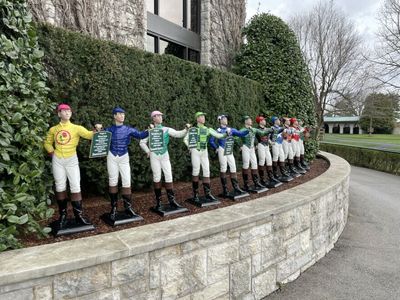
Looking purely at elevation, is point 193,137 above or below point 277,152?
above

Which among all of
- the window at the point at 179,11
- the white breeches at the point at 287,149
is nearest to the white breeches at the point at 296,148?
the white breeches at the point at 287,149

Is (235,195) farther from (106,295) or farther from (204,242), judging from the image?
(106,295)

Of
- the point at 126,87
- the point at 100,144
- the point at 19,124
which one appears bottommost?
the point at 100,144

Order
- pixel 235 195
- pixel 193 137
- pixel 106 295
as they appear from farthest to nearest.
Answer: pixel 235 195, pixel 193 137, pixel 106 295

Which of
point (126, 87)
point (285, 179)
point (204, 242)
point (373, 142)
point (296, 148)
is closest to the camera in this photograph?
point (204, 242)

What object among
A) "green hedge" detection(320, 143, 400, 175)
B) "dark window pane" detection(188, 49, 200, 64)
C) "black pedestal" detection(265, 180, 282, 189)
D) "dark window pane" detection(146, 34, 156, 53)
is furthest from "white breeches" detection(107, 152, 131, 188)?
"green hedge" detection(320, 143, 400, 175)

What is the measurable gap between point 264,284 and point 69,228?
252 cm

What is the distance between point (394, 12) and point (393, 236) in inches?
656

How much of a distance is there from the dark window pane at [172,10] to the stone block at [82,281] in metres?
8.13

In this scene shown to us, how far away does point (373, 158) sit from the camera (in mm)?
17422

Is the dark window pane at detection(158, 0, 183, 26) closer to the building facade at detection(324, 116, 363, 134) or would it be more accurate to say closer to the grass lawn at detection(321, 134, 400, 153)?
the grass lawn at detection(321, 134, 400, 153)

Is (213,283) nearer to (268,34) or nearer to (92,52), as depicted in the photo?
(92,52)

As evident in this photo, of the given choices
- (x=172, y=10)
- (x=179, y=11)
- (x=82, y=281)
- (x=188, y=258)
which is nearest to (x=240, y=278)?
(x=188, y=258)

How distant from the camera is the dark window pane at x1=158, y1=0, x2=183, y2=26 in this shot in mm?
9156
